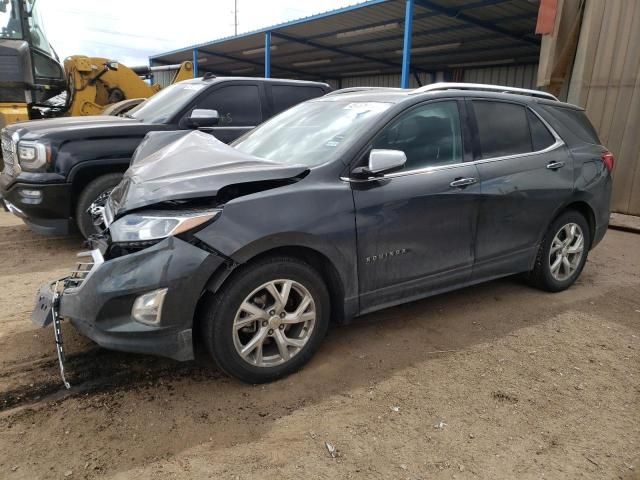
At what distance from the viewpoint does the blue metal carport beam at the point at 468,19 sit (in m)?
11.3

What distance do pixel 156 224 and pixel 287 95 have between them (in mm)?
4399

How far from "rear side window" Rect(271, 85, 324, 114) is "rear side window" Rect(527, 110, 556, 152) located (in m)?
3.37

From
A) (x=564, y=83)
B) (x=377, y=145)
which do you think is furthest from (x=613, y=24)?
(x=377, y=145)

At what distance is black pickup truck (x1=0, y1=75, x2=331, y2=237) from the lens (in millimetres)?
4969

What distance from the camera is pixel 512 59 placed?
57.3 ft

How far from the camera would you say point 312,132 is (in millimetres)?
3492

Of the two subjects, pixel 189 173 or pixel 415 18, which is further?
pixel 415 18

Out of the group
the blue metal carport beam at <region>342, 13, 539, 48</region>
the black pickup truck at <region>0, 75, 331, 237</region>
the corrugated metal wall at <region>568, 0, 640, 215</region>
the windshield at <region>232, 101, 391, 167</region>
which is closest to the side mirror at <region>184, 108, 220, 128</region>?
the black pickup truck at <region>0, 75, 331, 237</region>

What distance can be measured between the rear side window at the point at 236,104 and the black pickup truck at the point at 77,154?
0.01 m

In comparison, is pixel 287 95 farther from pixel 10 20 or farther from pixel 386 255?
pixel 10 20

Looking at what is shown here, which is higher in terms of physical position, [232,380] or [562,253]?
[562,253]

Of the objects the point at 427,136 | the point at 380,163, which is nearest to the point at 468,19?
the point at 427,136

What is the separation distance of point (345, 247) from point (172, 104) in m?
3.99

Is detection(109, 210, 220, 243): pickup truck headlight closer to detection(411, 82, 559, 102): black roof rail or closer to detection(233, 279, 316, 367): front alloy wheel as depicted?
detection(233, 279, 316, 367): front alloy wheel
